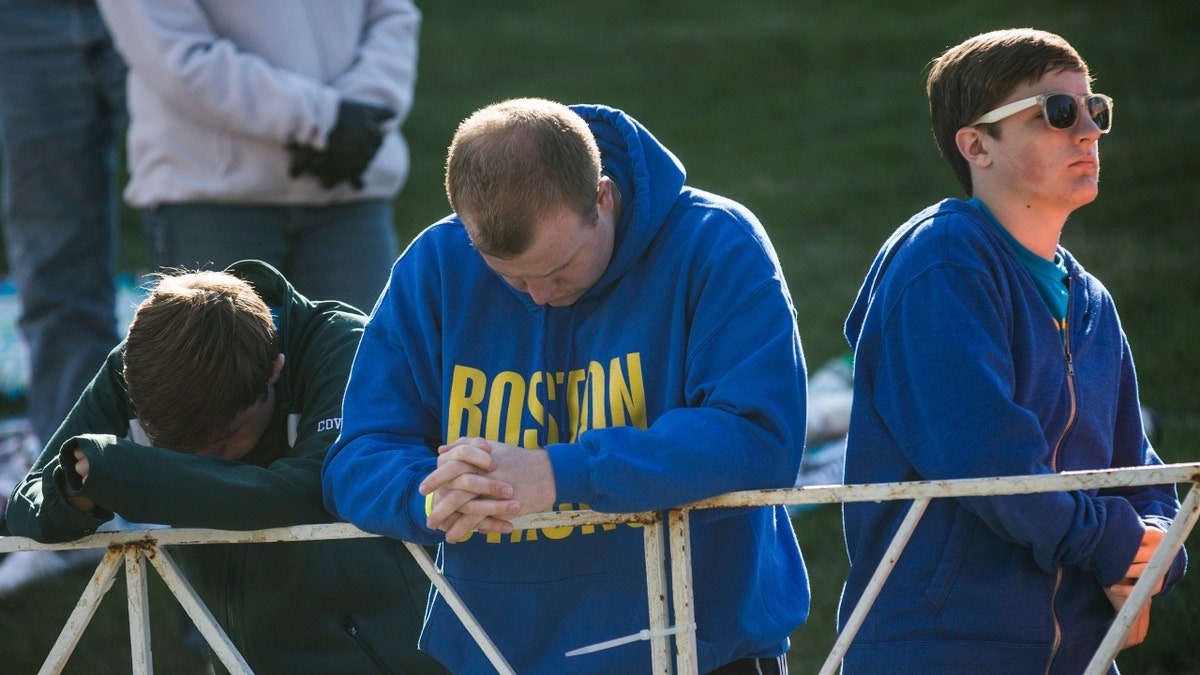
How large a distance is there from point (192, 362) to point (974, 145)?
5.26 feet

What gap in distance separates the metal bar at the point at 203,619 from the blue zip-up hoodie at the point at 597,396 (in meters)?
0.30

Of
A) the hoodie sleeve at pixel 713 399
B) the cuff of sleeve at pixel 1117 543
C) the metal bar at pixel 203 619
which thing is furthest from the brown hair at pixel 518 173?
the cuff of sleeve at pixel 1117 543

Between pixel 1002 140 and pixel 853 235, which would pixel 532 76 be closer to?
pixel 853 235

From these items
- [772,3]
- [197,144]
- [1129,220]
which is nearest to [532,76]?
[772,3]

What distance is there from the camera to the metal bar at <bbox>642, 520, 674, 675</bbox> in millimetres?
2211

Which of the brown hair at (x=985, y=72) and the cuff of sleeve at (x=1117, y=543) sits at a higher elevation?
the brown hair at (x=985, y=72)

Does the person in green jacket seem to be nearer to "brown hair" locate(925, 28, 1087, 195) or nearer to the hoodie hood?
the hoodie hood

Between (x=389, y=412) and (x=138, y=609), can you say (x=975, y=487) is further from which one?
(x=138, y=609)

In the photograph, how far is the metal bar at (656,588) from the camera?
2.21 meters

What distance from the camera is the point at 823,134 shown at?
1170cm

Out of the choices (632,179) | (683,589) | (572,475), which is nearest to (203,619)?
(572,475)

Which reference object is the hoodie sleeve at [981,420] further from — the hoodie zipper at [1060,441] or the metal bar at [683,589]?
the metal bar at [683,589]

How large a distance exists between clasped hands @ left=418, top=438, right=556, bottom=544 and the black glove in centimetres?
203

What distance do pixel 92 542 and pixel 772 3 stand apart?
14.3 metres
